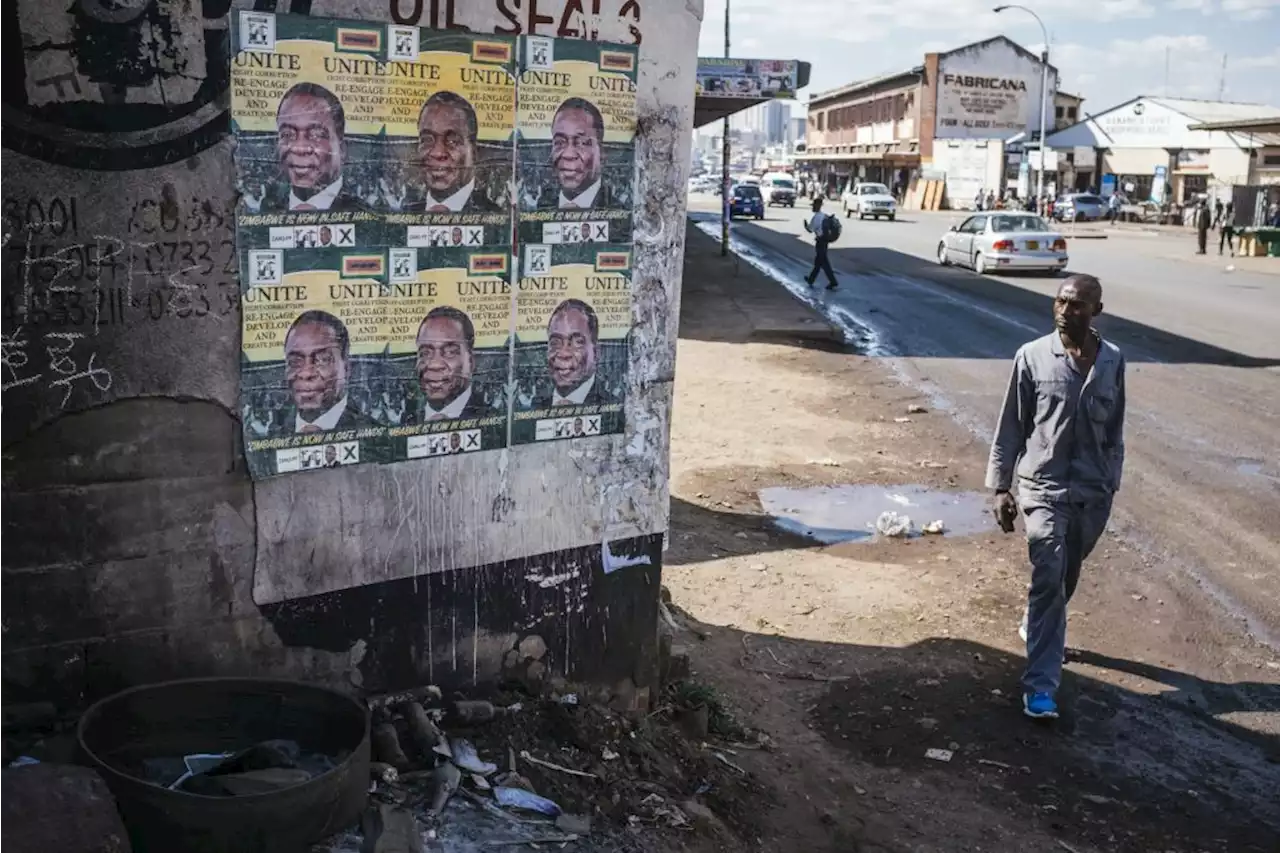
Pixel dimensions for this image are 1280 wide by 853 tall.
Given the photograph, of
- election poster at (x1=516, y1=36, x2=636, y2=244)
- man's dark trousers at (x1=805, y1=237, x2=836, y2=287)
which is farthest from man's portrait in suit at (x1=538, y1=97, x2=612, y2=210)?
man's dark trousers at (x1=805, y1=237, x2=836, y2=287)

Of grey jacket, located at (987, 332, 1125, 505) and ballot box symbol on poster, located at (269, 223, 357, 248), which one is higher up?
ballot box symbol on poster, located at (269, 223, 357, 248)

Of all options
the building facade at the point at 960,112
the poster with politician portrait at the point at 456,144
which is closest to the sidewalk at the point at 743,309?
the poster with politician portrait at the point at 456,144

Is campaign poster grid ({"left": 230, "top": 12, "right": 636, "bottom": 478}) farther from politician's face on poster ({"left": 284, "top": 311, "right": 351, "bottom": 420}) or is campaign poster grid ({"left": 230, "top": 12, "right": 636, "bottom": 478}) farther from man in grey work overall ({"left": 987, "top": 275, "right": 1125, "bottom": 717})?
man in grey work overall ({"left": 987, "top": 275, "right": 1125, "bottom": 717})

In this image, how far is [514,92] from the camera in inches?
162

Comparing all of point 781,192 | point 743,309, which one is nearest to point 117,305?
point 743,309

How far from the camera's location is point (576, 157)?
428 cm

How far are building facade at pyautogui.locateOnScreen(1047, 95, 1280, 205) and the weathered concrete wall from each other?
5184 centimetres

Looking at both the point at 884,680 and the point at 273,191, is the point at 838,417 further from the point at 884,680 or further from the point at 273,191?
the point at 273,191

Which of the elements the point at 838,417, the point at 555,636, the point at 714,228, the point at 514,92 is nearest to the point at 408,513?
A: the point at 555,636

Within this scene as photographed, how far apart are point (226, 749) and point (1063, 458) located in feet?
12.0

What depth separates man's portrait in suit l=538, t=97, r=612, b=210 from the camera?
4.23 metres

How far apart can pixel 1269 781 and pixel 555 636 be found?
2964 mm

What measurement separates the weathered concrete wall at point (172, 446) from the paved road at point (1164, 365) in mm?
4344

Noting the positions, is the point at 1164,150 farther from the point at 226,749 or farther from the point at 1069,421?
the point at 226,749
